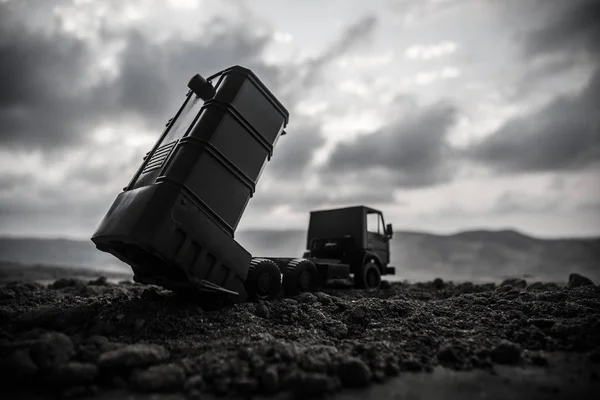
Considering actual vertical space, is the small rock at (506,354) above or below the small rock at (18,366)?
above

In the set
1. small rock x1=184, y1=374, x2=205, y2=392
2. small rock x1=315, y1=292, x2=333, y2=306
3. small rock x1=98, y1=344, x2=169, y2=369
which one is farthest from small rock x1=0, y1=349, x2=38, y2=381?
small rock x1=315, y1=292, x2=333, y2=306

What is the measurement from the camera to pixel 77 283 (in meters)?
11.3

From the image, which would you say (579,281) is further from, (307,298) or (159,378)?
(159,378)

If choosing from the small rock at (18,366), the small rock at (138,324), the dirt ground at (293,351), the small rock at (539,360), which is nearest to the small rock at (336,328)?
the dirt ground at (293,351)

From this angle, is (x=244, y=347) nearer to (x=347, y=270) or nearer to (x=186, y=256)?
(x=186, y=256)

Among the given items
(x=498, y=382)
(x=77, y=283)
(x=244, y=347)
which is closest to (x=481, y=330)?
(x=498, y=382)

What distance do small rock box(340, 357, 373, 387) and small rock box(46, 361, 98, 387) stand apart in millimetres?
2669

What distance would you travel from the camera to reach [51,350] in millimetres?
3848

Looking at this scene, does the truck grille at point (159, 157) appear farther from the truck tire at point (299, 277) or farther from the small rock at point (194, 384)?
the truck tire at point (299, 277)

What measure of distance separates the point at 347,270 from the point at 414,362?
5919 mm

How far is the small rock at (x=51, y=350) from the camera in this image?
12.3 feet

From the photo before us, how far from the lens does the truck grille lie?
611 centimetres

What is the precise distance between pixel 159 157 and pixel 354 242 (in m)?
6.75

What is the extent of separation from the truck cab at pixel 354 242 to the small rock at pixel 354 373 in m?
6.75
